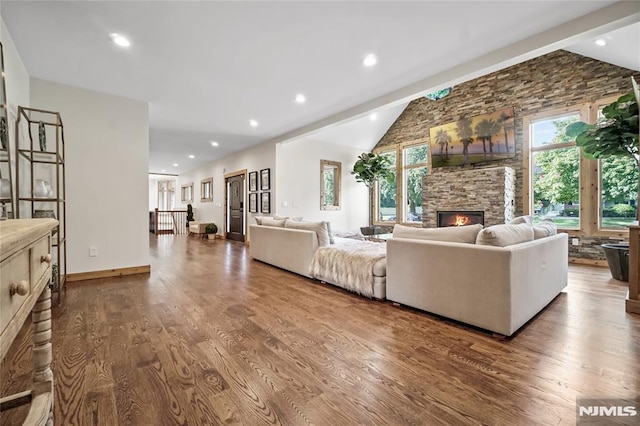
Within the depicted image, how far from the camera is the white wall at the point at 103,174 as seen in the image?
360 cm

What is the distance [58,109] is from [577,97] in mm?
7645

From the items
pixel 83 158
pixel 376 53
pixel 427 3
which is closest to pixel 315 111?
pixel 376 53

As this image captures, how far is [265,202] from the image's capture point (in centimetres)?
683

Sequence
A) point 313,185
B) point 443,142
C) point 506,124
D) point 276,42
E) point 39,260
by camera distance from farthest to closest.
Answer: point 313,185
point 443,142
point 506,124
point 276,42
point 39,260

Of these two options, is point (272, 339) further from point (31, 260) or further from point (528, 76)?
point (528, 76)

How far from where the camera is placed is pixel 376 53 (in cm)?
303

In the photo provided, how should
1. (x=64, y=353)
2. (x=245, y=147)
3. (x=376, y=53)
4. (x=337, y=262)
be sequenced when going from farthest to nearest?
(x=245, y=147) → (x=337, y=262) → (x=376, y=53) → (x=64, y=353)

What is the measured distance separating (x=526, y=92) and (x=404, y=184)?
3180 mm

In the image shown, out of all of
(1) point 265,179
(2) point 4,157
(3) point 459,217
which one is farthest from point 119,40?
(3) point 459,217

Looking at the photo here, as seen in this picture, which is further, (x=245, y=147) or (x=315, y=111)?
(x=245, y=147)

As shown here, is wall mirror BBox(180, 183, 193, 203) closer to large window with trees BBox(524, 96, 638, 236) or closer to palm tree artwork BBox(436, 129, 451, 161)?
palm tree artwork BBox(436, 129, 451, 161)

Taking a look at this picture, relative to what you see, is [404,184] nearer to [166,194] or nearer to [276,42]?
[276,42]

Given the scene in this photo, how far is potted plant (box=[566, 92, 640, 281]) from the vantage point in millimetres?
2892

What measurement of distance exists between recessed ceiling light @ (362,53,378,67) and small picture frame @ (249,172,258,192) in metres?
4.56
